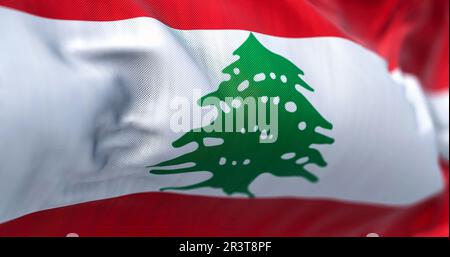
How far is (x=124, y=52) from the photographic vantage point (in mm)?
426

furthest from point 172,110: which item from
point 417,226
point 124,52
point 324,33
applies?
point 417,226

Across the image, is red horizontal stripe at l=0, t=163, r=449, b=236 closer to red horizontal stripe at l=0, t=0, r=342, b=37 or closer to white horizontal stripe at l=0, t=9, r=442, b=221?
white horizontal stripe at l=0, t=9, r=442, b=221

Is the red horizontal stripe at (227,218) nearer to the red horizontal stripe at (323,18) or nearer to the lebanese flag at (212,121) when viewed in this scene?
the lebanese flag at (212,121)

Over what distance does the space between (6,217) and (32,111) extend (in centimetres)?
10

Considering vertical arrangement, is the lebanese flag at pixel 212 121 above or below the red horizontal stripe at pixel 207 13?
below

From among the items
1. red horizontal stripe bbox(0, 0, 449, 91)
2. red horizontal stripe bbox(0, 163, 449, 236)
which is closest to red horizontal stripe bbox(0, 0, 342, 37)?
red horizontal stripe bbox(0, 0, 449, 91)

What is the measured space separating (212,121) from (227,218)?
0.39 feet

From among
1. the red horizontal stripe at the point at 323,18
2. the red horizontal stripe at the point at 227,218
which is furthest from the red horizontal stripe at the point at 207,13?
the red horizontal stripe at the point at 227,218

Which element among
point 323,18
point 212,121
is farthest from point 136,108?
point 323,18

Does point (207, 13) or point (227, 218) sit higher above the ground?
point (207, 13)

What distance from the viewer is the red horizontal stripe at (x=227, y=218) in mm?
477

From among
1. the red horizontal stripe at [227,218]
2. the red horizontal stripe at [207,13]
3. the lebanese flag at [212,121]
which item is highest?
the red horizontal stripe at [207,13]

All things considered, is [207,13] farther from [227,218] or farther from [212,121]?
[227,218]

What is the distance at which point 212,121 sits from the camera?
17.8 inches
